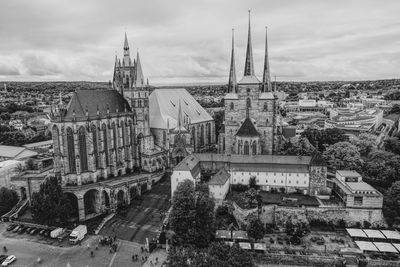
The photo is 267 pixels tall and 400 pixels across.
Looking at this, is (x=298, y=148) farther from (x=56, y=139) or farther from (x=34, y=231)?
(x=34, y=231)

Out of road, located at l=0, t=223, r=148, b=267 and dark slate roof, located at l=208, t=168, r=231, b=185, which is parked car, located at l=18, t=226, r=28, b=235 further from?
dark slate roof, located at l=208, t=168, r=231, b=185

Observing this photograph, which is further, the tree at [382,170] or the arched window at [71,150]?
the tree at [382,170]

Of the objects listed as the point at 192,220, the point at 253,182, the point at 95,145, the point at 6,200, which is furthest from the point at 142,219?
the point at 6,200

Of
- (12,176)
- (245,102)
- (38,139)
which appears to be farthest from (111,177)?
(38,139)

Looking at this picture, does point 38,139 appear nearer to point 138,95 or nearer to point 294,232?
Result: point 138,95

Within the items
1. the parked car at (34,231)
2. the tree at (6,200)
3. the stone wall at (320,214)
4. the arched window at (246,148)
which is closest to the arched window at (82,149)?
the parked car at (34,231)

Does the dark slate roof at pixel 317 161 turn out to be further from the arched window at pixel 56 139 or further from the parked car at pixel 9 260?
the parked car at pixel 9 260

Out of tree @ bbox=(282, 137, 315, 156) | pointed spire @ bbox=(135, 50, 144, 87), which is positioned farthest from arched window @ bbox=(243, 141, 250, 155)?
pointed spire @ bbox=(135, 50, 144, 87)
